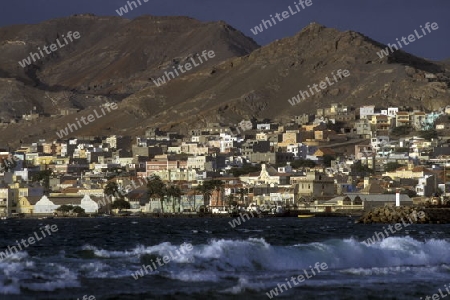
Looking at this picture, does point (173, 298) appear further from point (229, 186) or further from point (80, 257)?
point (229, 186)

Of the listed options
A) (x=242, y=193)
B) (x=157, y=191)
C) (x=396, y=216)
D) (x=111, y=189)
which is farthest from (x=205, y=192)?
(x=396, y=216)

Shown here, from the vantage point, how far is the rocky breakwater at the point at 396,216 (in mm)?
110375

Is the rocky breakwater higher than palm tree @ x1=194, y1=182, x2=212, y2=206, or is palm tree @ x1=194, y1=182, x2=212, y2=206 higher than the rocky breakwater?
palm tree @ x1=194, y1=182, x2=212, y2=206

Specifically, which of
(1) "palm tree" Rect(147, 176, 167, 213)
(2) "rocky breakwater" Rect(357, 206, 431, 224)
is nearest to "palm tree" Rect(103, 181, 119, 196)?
(1) "palm tree" Rect(147, 176, 167, 213)

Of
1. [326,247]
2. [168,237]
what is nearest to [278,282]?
[326,247]

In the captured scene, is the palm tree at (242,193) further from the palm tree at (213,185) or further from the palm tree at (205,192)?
the palm tree at (205,192)

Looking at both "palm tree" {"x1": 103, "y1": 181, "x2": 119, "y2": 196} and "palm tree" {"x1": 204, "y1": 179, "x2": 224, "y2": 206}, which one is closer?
"palm tree" {"x1": 204, "y1": 179, "x2": 224, "y2": 206}

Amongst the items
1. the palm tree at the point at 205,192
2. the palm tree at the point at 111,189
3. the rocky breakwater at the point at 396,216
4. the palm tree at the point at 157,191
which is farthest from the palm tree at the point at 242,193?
the rocky breakwater at the point at 396,216

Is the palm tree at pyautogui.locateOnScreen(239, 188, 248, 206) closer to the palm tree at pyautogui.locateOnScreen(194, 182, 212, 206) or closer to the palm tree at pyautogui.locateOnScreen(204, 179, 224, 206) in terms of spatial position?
the palm tree at pyautogui.locateOnScreen(204, 179, 224, 206)

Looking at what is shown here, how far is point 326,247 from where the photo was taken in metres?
51.1

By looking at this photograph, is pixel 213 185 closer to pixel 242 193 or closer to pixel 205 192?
pixel 205 192

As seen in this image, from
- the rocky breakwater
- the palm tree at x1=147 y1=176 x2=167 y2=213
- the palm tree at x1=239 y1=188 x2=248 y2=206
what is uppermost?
the palm tree at x1=147 y1=176 x2=167 y2=213

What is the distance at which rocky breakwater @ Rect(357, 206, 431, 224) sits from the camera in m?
110

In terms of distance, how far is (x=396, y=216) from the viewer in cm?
11112
